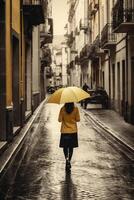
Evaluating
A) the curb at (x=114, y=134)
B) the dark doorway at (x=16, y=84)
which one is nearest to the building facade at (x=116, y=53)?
the curb at (x=114, y=134)

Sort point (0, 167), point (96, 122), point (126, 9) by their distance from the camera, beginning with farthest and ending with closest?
point (96, 122) < point (126, 9) < point (0, 167)

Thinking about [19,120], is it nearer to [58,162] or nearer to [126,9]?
[126,9]

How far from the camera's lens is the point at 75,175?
12.2 m

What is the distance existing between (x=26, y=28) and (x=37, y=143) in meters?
11.5

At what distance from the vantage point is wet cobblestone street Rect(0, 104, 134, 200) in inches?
397

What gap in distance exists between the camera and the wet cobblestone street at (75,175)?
1009 centimetres

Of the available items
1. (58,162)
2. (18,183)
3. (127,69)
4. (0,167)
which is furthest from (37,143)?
(127,69)

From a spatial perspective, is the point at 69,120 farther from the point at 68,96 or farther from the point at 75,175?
the point at 75,175

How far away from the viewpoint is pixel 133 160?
1458cm

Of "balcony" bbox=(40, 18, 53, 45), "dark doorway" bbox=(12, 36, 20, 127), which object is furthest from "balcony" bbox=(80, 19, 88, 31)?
"dark doorway" bbox=(12, 36, 20, 127)

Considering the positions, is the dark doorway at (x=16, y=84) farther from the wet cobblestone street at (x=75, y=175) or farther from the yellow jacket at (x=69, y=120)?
the yellow jacket at (x=69, y=120)

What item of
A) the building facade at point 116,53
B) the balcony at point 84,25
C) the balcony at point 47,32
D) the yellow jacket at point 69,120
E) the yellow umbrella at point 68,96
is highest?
the balcony at point 84,25

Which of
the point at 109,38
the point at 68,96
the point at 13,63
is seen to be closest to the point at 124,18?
the point at 13,63

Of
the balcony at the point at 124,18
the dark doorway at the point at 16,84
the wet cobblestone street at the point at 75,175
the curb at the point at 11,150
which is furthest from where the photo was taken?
the balcony at the point at 124,18
